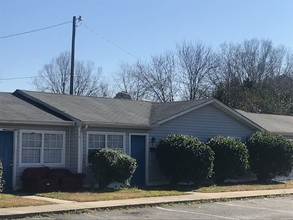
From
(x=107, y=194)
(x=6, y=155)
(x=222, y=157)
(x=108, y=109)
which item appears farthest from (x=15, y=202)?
(x=222, y=157)

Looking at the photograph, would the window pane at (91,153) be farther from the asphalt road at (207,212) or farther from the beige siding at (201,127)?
the asphalt road at (207,212)

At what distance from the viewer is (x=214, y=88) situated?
56.0 m

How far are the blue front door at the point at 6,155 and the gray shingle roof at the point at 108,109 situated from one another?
8.82ft

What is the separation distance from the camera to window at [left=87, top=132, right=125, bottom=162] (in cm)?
2055

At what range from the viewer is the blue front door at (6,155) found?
722 inches

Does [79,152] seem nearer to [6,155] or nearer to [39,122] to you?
[39,122]

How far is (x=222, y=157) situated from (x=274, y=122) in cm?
1013

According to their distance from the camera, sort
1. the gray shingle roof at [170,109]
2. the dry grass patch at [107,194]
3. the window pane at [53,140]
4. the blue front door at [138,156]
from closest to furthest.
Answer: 1. the dry grass patch at [107,194]
2. the window pane at [53,140]
3. the blue front door at [138,156]
4. the gray shingle roof at [170,109]

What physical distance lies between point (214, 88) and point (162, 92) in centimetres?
556

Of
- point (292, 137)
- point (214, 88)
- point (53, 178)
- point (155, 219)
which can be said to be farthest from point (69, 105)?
point (214, 88)

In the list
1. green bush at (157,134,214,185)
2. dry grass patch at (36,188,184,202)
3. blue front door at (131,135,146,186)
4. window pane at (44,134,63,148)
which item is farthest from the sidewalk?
blue front door at (131,135,146,186)

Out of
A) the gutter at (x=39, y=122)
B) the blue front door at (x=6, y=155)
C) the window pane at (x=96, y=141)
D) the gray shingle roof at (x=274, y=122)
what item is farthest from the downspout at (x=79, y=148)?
the gray shingle roof at (x=274, y=122)

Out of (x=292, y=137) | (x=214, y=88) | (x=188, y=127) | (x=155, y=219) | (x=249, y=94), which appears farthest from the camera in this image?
(x=214, y=88)

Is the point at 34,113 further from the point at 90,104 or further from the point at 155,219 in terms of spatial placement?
the point at 155,219
